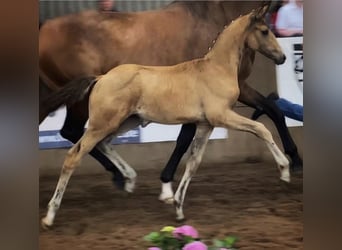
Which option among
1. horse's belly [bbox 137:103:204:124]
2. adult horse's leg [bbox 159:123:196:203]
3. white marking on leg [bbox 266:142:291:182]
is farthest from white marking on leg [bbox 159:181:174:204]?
white marking on leg [bbox 266:142:291:182]

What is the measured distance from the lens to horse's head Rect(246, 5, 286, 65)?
1.30 metres

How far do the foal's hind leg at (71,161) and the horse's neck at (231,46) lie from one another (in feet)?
1.03

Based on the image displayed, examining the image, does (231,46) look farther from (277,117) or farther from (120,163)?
(120,163)

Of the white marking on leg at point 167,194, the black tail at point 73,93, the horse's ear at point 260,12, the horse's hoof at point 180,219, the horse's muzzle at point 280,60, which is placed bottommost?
the horse's hoof at point 180,219

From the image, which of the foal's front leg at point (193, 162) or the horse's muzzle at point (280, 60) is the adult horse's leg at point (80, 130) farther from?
the horse's muzzle at point (280, 60)

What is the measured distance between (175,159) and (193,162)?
42mm

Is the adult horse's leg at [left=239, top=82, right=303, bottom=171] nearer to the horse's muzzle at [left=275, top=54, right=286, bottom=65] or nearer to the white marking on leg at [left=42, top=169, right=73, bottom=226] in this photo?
the horse's muzzle at [left=275, top=54, right=286, bottom=65]

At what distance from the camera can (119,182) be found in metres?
1.27

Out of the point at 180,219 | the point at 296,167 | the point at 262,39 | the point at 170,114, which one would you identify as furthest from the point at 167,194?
the point at 262,39

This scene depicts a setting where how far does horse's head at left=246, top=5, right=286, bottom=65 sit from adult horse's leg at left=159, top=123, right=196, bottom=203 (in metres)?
0.24

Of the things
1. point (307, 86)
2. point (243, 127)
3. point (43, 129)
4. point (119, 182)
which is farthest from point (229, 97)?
point (43, 129)

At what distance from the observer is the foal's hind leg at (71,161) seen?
1248 mm

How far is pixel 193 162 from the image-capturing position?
1.29 metres

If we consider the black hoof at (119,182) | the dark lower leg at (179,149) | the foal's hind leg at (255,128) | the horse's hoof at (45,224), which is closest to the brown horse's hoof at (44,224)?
the horse's hoof at (45,224)
